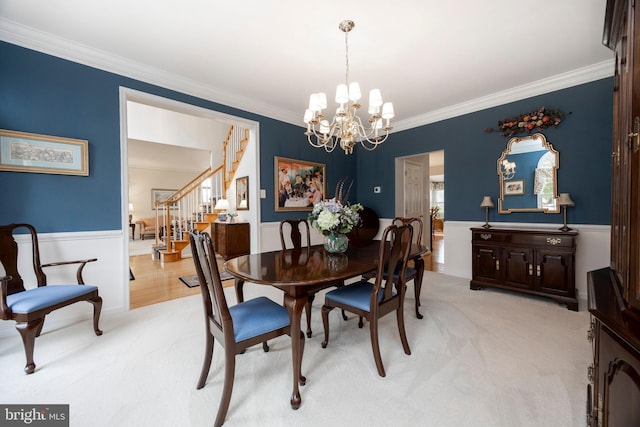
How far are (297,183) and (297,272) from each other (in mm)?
2958

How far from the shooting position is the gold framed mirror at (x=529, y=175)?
10.5 feet

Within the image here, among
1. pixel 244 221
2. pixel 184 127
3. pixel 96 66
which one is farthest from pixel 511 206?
pixel 184 127

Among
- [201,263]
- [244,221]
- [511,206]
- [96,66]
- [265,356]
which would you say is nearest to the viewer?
[201,263]

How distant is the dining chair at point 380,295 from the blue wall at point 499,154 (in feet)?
7.95

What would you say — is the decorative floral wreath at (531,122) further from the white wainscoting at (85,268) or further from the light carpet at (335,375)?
the white wainscoting at (85,268)

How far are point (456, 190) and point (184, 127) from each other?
20.2 ft

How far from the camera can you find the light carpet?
1.37 m

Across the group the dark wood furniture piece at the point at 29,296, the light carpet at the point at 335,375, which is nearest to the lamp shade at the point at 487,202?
the light carpet at the point at 335,375

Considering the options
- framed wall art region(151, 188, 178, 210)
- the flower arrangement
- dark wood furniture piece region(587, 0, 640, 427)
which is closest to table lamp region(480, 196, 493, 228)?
the flower arrangement


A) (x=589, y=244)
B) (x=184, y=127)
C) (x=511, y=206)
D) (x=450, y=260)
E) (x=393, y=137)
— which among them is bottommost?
(x=450, y=260)

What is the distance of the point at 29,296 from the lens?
1879 millimetres

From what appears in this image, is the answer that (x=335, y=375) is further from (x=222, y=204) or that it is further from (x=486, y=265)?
(x=222, y=204)

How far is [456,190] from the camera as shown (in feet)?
13.1

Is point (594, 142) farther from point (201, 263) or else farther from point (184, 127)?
point (184, 127)
